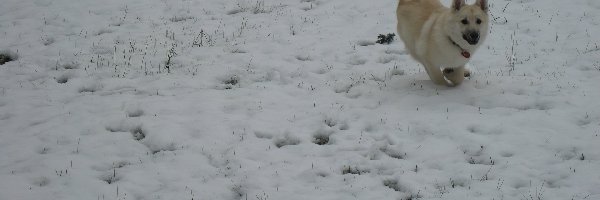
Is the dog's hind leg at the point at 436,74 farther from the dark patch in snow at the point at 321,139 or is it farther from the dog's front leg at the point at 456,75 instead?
the dark patch in snow at the point at 321,139

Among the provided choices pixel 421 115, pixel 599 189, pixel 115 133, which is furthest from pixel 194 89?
pixel 599 189

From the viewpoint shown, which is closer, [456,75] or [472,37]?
[472,37]

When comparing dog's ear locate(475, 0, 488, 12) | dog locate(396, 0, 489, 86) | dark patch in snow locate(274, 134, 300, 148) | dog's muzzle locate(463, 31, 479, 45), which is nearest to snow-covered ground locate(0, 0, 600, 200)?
dark patch in snow locate(274, 134, 300, 148)

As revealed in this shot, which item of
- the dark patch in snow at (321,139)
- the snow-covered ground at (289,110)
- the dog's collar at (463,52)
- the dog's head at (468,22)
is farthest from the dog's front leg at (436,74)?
the dark patch in snow at (321,139)

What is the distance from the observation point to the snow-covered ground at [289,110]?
16.2 feet

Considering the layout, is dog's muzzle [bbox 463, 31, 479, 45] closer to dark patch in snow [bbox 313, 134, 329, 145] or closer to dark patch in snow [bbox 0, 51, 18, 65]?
dark patch in snow [bbox 313, 134, 329, 145]

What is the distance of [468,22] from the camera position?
6.53 metres

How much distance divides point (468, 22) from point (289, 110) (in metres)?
2.43

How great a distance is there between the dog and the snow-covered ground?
0.29 metres

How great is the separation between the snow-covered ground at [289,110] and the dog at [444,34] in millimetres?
291

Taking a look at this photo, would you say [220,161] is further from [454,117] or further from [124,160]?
[454,117]

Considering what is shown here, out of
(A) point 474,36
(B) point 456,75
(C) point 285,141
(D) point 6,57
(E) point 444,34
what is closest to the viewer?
(C) point 285,141

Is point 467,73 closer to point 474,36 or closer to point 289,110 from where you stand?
point 474,36

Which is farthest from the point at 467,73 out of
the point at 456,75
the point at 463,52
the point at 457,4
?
the point at 457,4
